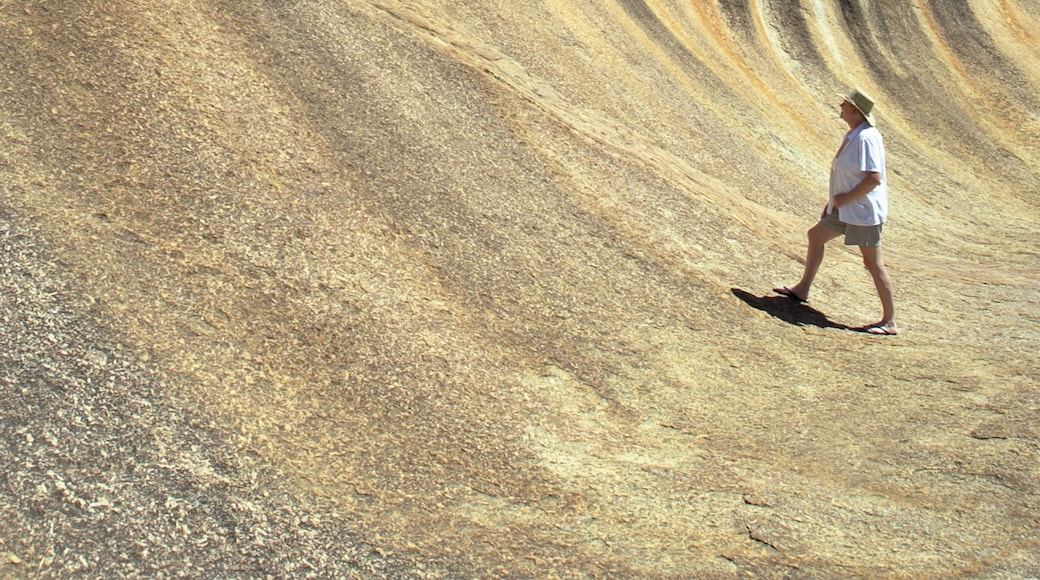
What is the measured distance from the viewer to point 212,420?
436 cm

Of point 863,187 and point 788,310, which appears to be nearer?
point 863,187

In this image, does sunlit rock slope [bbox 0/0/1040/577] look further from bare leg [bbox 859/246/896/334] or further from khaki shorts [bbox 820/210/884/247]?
khaki shorts [bbox 820/210/884/247]

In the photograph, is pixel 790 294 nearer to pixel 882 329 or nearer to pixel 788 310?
pixel 788 310

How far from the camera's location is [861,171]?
684cm

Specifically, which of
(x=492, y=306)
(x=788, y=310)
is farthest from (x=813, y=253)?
(x=492, y=306)

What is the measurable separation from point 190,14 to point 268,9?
0.67 m

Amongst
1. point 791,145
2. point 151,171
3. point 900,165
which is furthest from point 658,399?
point 900,165

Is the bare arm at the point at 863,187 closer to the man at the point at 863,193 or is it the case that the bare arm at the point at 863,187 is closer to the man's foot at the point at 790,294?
the man at the point at 863,193

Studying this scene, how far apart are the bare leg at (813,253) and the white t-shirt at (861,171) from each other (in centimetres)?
18

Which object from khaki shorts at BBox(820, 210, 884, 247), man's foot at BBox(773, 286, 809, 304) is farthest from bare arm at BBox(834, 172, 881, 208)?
man's foot at BBox(773, 286, 809, 304)

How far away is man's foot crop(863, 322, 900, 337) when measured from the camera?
7027 mm

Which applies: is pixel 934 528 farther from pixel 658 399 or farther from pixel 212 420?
pixel 212 420

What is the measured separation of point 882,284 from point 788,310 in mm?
637

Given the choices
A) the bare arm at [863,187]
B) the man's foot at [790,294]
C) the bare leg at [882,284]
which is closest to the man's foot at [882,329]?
the bare leg at [882,284]
